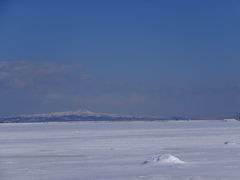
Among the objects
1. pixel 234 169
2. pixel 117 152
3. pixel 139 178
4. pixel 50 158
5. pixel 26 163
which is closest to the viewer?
pixel 139 178

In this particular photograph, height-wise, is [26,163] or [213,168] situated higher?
[26,163]

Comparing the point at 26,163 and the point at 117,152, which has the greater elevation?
the point at 117,152

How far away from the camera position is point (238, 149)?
17.5 metres

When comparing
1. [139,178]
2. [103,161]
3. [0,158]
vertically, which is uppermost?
[0,158]

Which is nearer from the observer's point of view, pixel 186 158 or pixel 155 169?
pixel 155 169

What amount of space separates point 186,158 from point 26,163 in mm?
4837

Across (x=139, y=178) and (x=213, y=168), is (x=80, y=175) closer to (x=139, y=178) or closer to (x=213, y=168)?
(x=139, y=178)

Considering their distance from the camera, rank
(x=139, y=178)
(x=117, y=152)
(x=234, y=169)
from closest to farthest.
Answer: (x=139, y=178), (x=234, y=169), (x=117, y=152)

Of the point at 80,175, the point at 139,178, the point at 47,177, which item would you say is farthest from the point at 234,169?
the point at 47,177

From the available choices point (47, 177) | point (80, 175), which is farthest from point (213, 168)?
point (47, 177)

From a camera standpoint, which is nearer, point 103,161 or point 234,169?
point 234,169

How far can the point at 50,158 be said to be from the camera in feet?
51.0

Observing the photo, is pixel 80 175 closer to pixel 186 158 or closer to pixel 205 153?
pixel 186 158

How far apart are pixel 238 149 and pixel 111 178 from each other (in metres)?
8.01
